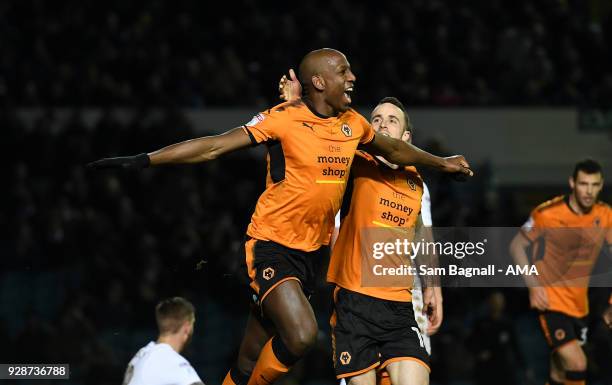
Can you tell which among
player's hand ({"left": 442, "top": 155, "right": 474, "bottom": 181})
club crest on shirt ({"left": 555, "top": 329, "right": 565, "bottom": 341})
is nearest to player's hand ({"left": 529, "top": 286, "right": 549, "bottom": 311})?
club crest on shirt ({"left": 555, "top": 329, "right": 565, "bottom": 341})

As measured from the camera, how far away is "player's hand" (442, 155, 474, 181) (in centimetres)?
687

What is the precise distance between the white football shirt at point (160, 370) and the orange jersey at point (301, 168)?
35.0 inches

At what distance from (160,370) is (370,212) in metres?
1.71

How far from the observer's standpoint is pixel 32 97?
564 inches

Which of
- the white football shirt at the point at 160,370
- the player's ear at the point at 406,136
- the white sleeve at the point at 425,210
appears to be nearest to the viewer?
the white football shirt at the point at 160,370

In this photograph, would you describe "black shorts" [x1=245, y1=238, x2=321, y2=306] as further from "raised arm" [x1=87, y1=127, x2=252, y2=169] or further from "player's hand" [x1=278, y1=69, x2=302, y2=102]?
"player's hand" [x1=278, y1=69, x2=302, y2=102]

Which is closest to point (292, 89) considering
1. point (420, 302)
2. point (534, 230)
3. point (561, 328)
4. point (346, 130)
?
point (346, 130)

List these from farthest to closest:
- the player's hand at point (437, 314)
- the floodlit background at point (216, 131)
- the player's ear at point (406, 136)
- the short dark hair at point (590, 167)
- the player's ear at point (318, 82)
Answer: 1. the floodlit background at point (216, 131)
2. the short dark hair at point (590, 167)
3. the player's ear at point (406, 136)
4. the player's hand at point (437, 314)
5. the player's ear at point (318, 82)

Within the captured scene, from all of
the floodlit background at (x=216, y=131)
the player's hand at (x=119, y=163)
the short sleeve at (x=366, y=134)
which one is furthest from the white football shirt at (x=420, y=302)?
the floodlit background at (x=216, y=131)

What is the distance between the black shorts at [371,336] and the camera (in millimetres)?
6609

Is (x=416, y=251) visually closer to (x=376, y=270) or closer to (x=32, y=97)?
(x=376, y=270)

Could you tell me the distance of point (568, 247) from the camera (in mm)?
8797

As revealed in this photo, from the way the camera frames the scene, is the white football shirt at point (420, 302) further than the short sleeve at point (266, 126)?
Yes

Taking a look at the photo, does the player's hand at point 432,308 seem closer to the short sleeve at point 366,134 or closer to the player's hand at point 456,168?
the player's hand at point 456,168
